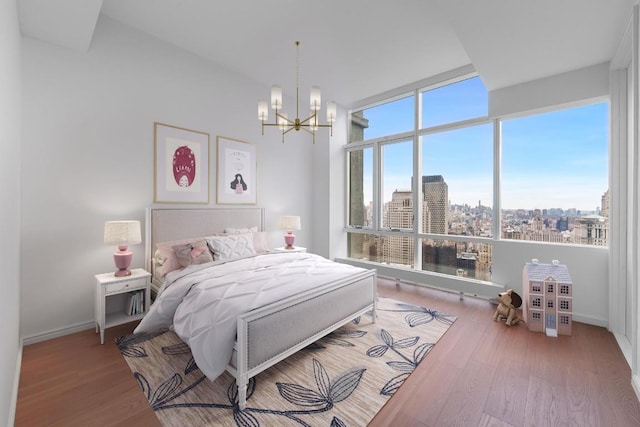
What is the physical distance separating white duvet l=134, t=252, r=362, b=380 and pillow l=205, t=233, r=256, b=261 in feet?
0.79

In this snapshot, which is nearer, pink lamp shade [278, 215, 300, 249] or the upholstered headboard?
the upholstered headboard

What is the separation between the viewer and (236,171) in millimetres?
4168

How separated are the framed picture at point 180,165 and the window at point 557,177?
4.14m

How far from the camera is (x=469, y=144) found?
405 centimetres

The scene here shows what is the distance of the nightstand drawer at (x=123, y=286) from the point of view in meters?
2.62

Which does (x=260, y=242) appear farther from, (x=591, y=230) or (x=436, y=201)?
(x=591, y=230)

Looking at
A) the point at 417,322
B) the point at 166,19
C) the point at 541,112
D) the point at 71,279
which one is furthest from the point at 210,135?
the point at 541,112

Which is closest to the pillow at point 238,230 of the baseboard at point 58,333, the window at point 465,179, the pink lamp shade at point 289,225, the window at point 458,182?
the pink lamp shade at point 289,225

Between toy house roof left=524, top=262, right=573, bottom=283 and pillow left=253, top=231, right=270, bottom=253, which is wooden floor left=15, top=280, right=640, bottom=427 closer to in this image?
toy house roof left=524, top=262, right=573, bottom=283

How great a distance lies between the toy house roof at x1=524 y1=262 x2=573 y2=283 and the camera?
2812 mm

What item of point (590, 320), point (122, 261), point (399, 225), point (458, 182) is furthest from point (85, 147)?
point (590, 320)

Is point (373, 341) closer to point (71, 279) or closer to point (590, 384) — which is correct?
point (590, 384)

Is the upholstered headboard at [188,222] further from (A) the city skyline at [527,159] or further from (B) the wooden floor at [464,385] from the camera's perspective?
(A) the city skyline at [527,159]

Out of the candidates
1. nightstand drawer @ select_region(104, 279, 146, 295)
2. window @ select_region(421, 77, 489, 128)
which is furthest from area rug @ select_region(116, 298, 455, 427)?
window @ select_region(421, 77, 489, 128)
